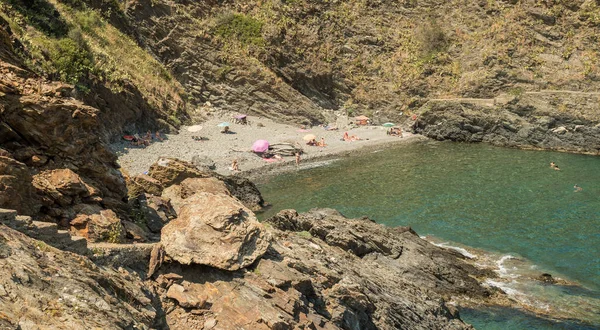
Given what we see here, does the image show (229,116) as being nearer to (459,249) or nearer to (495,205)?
(495,205)

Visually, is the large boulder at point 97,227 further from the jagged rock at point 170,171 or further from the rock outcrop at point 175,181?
the jagged rock at point 170,171

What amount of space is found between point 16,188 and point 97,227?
1.90 meters

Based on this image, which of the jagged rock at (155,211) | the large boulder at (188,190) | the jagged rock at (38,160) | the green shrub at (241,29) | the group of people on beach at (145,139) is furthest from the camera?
the green shrub at (241,29)

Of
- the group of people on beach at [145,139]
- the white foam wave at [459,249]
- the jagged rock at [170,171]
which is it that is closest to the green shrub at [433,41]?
the group of people on beach at [145,139]

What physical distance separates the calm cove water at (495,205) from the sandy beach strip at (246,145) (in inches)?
100.0

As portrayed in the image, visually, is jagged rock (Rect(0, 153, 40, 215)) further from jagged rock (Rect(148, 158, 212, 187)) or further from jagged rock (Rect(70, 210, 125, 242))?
jagged rock (Rect(148, 158, 212, 187))

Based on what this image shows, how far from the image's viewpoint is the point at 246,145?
159 feet

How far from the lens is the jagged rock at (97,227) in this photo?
10.8 m

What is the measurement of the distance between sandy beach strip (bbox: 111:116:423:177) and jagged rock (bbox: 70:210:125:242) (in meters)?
25.1

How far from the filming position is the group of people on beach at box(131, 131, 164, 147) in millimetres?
42094

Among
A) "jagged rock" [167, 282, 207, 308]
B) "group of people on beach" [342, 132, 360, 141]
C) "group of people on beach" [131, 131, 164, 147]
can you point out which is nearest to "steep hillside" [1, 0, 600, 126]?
"group of people on beach" [131, 131, 164, 147]

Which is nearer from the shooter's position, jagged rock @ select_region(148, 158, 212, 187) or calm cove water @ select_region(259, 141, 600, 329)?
jagged rock @ select_region(148, 158, 212, 187)

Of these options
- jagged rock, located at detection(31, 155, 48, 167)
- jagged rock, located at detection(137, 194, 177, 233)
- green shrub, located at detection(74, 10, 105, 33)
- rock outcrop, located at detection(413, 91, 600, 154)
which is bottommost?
rock outcrop, located at detection(413, 91, 600, 154)

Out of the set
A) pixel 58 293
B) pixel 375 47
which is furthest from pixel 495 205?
pixel 375 47
